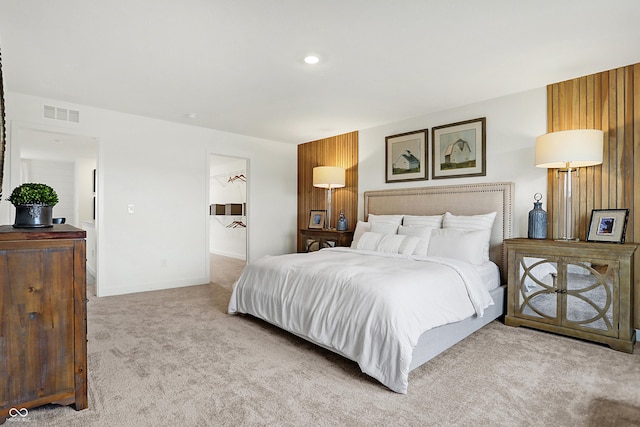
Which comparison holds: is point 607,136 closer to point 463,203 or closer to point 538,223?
point 538,223

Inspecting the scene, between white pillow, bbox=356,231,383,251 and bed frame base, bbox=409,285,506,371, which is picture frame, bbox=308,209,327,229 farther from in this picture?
bed frame base, bbox=409,285,506,371

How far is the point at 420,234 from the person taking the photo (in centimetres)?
376

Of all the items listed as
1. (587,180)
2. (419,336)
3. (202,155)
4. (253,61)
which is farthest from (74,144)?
(587,180)

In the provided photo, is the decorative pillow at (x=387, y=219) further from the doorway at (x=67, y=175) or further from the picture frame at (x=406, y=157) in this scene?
the doorway at (x=67, y=175)

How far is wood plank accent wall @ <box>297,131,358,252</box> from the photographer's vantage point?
5.39 meters

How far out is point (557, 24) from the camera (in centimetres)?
233

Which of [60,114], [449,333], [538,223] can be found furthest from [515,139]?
[60,114]

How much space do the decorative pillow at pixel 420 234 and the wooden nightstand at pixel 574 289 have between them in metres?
0.77

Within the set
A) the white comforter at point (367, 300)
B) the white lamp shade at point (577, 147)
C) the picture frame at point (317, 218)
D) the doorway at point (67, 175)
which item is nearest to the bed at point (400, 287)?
the white comforter at point (367, 300)

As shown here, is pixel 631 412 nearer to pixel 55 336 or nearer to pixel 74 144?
pixel 55 336

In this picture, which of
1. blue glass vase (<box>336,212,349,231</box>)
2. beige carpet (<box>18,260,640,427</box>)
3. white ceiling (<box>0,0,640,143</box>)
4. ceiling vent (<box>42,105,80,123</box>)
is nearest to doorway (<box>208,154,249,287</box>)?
blue glass vase (<box>336,212,349,231</box>)

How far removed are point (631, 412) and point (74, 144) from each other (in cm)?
773

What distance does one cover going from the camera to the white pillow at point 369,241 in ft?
12.8

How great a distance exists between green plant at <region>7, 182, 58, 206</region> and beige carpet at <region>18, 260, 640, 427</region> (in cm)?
112
